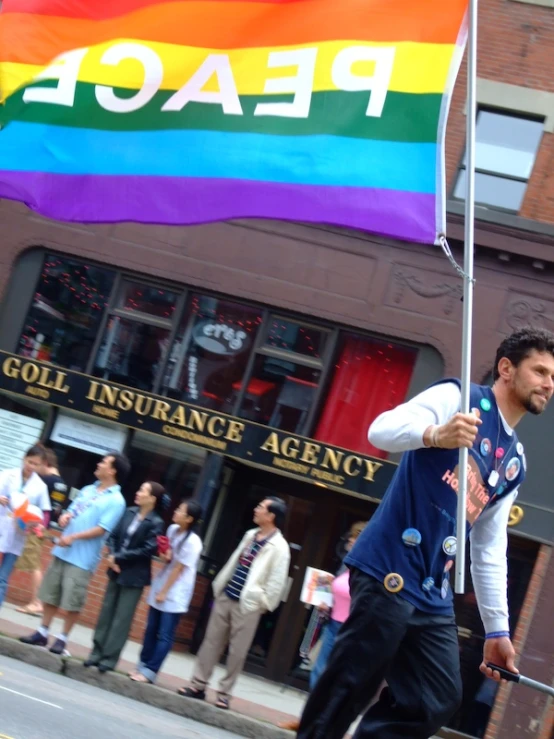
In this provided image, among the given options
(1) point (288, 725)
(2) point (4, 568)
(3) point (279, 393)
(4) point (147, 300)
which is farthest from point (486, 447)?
(4) point (147, 300)

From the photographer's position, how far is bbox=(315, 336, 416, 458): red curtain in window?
15750 millimetres

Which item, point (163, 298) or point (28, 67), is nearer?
point (28, 67)

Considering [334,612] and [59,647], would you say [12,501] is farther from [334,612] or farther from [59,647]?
[334,612]

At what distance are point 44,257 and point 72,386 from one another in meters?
2.02

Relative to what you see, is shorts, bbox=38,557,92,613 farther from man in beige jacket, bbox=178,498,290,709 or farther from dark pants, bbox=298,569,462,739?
dark pants, bbox=298,569,462,739

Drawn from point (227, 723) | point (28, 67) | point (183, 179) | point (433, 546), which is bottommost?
point (227, 723)

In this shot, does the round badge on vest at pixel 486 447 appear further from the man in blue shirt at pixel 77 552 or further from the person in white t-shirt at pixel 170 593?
the person in white t-shirt at pixel 170 593

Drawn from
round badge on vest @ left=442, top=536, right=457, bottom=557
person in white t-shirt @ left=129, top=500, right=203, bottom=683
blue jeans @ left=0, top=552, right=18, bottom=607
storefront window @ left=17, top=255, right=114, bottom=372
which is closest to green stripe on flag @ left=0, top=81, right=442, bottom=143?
round badge on vest @ left=442, top=536, right=457, bottom=557

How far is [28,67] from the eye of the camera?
6457mm

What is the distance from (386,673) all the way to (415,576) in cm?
39

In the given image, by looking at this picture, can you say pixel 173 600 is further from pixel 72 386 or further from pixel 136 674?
pixel 72 386

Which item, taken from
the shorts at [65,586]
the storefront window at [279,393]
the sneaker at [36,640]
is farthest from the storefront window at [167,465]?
the sneaker at [36,640]

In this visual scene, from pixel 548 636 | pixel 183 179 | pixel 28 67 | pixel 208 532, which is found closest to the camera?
pixel 183 179

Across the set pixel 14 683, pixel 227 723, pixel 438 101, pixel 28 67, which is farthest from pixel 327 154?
pixel 227 723
